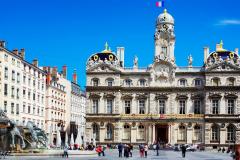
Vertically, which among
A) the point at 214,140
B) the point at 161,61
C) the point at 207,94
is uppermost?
the point at 161,61

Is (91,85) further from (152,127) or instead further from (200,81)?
(200,81)

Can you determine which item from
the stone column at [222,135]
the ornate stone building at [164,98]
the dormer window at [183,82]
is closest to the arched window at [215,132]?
the ornate stone building at [164,98]

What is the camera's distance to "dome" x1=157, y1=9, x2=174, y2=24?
103 m

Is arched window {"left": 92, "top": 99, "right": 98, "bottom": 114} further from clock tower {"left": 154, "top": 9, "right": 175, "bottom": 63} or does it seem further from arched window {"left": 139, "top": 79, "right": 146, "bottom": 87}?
clock tower {"left": 154, "top": 9, "right": 175, "bottom": 63}

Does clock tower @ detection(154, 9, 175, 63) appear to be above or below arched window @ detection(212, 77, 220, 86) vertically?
above

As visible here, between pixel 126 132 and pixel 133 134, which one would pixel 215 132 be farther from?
pixel 126 132

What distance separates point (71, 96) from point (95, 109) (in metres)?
22.2

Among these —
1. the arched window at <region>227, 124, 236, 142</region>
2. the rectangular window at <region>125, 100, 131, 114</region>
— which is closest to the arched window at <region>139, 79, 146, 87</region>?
the rectangular window at <region>125, 100, 131, 114</region>

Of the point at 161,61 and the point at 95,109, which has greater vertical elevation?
the point at 161,61

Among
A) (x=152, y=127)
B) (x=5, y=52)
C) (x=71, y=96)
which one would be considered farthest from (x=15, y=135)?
(x=71, y=96)

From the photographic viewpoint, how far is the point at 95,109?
103 metres

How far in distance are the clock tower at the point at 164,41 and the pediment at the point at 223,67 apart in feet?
→ 25.1

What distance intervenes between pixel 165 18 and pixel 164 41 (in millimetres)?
4657

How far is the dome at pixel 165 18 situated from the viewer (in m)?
103
